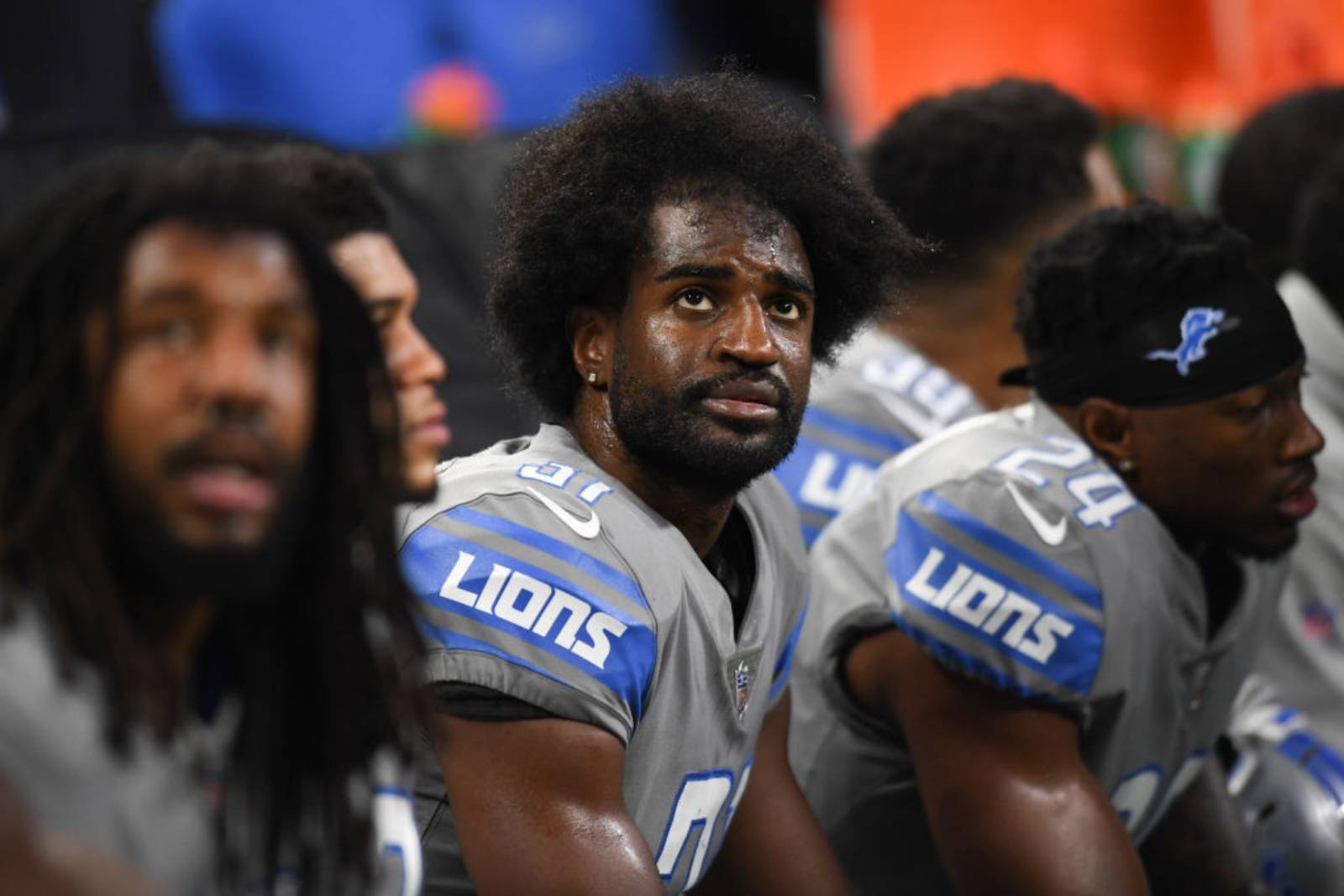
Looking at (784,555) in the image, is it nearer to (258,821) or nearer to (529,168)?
(529,168)

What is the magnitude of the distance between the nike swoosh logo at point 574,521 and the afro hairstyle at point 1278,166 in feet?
8.78

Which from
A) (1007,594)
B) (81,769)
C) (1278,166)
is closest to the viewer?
(81,769)

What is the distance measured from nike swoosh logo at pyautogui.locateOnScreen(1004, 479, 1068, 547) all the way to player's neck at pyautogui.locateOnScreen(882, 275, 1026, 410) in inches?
42.4

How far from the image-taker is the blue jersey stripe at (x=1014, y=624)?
2797 mm

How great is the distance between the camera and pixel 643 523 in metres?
2.49

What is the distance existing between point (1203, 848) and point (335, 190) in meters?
1.76

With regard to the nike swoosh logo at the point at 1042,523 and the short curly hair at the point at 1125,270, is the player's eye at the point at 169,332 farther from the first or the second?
the short curly hair at the point at 1125,270

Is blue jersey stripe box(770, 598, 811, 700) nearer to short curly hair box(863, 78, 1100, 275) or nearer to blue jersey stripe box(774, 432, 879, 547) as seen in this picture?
blue jersey stripe box(774, 432, 879, 547)

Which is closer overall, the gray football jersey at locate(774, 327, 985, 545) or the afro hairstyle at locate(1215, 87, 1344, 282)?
the gray football jersey at locate(774, 327, 985, 545)

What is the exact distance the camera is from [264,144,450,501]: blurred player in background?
258 cm

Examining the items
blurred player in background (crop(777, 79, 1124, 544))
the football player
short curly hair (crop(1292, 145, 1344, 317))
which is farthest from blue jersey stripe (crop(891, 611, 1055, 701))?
short curly hair (crop(1292, 145, 1344, 317))

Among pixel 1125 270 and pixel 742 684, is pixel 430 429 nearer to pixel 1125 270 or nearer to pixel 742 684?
pixel 742 684

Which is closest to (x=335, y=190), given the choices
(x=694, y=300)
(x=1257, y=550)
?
(x=694, y=300)

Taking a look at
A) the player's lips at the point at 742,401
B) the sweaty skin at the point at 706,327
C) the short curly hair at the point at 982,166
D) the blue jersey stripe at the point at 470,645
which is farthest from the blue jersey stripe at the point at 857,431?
the blue jersey stripe at the point at 470,645
